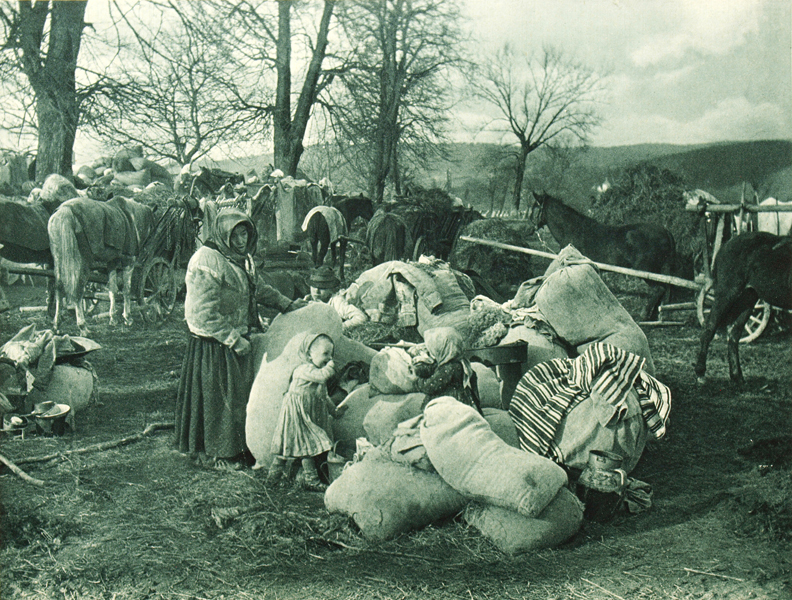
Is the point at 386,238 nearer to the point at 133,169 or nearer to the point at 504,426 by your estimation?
the point at 504,426

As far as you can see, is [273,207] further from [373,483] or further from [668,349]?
[373,483]

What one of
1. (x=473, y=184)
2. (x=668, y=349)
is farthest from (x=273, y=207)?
(x=668, y=349)

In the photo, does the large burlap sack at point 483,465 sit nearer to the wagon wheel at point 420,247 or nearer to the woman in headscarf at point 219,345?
the woman in headscarf at point 219,345

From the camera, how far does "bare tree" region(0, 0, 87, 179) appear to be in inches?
267

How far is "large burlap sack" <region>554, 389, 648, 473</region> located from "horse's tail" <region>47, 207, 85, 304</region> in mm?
7130

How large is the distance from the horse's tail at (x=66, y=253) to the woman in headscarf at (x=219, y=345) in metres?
4.96

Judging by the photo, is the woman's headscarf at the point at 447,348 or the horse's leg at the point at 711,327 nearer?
the woman's headscarf at the point at 447,348

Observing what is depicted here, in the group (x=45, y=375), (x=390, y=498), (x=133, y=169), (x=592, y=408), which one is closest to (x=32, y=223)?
(x=45, y=375)

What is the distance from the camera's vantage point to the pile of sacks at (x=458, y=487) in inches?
129

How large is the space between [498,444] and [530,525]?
1.38 feet

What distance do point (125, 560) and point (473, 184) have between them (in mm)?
16402

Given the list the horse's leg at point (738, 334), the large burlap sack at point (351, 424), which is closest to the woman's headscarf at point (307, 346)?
the large burlap sack at point (351, 424)

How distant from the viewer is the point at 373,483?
3.54 meters

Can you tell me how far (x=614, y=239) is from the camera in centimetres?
1151
